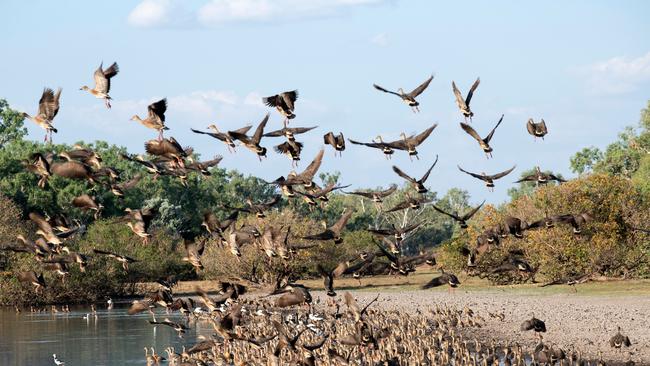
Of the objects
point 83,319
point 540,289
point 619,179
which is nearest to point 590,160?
point 619,179

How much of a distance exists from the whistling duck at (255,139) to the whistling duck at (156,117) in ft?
6.83

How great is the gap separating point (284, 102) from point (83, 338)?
85.7 feet

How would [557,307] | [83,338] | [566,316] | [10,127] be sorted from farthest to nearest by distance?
[10,127] < [557,307] < [83,338] < [566,316]

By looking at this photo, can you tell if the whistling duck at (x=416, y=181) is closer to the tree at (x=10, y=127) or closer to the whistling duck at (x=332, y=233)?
the whistling duck at (x=332, y=233)

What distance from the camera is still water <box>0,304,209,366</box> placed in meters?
41.9

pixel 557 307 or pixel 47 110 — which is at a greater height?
pixel 47 110

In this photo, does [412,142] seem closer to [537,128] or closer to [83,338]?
[537,128]

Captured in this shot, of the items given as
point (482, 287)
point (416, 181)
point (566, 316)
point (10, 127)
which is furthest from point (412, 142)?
point (10, 127)

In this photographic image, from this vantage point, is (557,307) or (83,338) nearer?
(83,338)

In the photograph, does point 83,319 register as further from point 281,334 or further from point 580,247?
point 281,334

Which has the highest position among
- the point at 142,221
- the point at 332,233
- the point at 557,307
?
the point at 142,221

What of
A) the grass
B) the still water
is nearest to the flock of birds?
the still water

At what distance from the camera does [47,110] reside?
85.4 feet

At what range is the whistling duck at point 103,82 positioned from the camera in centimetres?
2616
